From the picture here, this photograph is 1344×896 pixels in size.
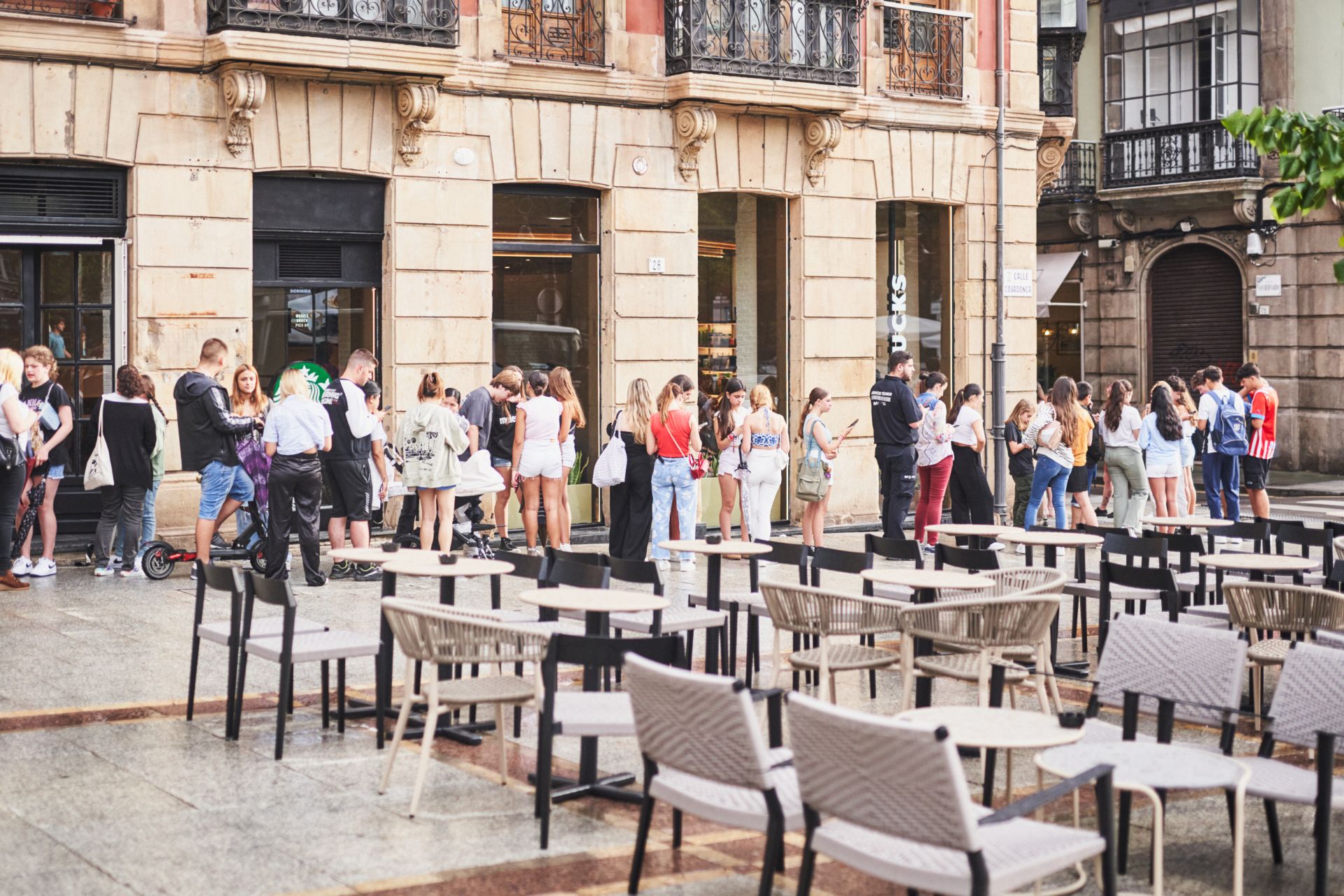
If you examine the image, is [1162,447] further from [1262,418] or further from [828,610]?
[828,610]

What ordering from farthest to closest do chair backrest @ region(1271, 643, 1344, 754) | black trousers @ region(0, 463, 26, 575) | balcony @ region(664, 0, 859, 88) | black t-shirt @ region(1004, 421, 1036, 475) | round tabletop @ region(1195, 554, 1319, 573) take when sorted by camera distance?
1. balcony @ region(664, 0, 859, 88)
2. black t-shirt @ region(1004, 421, 1036, 475)
3. black trousers @ region(0, 463, 26, 575)
4. round tabletop @ region(1195, 554, 1319, 573)
5. chair backrest @ region(1271, 643, 1344, 754)

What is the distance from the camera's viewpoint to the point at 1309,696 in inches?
247

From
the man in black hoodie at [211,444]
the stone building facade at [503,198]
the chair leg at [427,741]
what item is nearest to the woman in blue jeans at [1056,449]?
the stone building facade at [503,198]

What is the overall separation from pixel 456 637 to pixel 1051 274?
27.7 meters

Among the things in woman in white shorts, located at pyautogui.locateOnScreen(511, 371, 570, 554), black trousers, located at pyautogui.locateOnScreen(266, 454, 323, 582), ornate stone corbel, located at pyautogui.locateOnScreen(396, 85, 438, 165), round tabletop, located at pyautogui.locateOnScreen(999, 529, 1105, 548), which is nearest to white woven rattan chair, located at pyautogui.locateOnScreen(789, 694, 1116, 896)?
round tabletop, located at pyautogui.locateOnScreen(999, 529, 1105, 548)

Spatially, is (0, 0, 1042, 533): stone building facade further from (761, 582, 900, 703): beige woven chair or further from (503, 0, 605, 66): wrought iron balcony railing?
(761, 582, 900, 703): beige woven chair

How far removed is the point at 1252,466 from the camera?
790 inches

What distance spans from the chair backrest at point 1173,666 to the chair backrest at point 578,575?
2.66 metres

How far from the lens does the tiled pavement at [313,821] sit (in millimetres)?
6047

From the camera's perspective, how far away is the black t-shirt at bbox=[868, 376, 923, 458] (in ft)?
55.6

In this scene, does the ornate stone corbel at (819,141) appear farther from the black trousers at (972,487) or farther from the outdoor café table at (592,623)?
the outdoor café table at (592,623)

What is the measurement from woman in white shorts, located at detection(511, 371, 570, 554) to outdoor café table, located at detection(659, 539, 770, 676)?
16.6 ft

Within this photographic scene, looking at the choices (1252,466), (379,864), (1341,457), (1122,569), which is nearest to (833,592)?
(1122,569)

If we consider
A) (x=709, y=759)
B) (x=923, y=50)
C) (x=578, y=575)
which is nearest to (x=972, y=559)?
(x=578, y=575)
